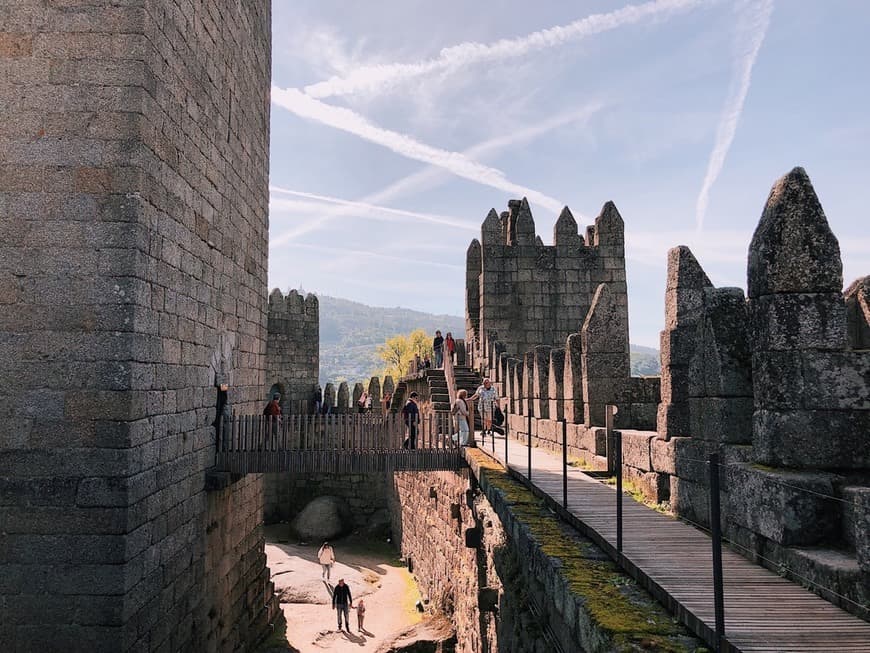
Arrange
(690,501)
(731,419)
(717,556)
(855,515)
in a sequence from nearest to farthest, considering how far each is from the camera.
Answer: (717,556)
(855,515)
(731,419)
(690,501)

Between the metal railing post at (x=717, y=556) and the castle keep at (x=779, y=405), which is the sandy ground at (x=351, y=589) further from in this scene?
the metal railing post at (x=717, y=556)

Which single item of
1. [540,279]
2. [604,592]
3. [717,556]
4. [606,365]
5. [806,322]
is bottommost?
[604,592]

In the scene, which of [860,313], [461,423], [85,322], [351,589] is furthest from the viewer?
[351,589]

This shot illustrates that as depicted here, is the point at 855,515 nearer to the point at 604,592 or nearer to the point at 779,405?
the point at 779,405

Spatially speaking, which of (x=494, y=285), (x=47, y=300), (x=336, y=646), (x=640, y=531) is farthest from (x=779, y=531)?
(x=494, y=285)

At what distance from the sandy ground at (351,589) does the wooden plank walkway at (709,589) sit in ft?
27.9

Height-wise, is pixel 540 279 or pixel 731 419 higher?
pixel 540 279

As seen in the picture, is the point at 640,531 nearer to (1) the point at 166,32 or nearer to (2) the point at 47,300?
(2) the point at 47,300

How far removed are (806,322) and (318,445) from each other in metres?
6.42

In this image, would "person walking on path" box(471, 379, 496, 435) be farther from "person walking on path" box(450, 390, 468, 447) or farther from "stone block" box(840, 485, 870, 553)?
"stone block" box(840, 485, 870, 553)

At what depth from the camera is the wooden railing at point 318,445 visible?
28.5 feet

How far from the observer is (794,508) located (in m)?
3.72

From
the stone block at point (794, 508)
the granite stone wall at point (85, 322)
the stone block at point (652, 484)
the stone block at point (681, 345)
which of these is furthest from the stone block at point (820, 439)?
the granite stone wall at point (85, 322)

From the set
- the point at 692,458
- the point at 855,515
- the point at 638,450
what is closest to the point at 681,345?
the point at 692,458
